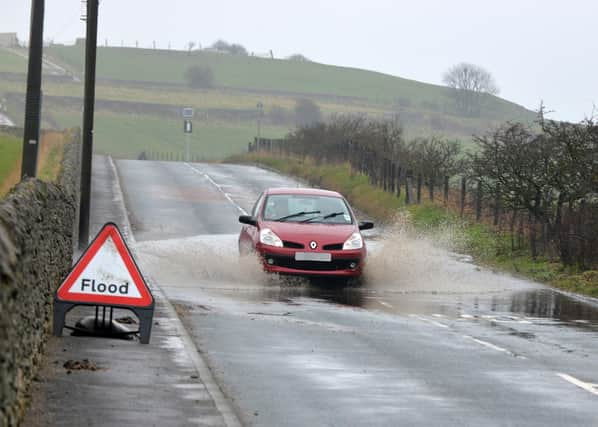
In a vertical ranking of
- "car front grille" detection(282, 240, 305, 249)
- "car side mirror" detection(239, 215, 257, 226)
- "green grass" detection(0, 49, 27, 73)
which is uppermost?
"green grass" detection(0, 49, 27, 73)

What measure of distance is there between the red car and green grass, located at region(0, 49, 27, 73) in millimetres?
123660

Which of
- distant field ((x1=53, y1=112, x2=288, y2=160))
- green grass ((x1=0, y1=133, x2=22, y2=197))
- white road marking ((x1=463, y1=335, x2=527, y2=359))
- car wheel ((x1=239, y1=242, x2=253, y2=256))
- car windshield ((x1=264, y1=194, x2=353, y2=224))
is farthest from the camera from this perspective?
distant field ((x1=53, y1=112, x2=288, y2=160))

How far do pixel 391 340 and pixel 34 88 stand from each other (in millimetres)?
11535

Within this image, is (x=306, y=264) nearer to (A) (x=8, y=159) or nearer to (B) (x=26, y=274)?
(B) (x=26, y=274)

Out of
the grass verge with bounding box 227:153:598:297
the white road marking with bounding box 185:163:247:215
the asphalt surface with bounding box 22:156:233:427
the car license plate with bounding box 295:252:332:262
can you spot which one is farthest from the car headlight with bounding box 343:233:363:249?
the white road marking with bounding box 185:163:247:215

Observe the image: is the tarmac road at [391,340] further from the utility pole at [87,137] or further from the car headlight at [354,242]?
the utility pole at [87,137]

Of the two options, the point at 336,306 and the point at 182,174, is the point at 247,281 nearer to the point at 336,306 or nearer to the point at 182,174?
the point at 336,306

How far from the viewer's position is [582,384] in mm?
12141

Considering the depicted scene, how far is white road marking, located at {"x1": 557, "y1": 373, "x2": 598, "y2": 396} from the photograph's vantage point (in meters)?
11.8

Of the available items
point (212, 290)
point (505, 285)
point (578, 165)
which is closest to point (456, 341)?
point (212, 290)

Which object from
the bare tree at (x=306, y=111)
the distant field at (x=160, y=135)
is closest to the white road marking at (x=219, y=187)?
the distant field at (x=160, y=135)

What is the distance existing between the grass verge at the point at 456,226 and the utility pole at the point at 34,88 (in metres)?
9.54

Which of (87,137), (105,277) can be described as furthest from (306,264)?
(87,137)

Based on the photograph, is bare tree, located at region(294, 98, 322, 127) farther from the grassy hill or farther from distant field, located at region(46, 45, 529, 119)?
distant field, located at region(46, 45, 529, 119)
